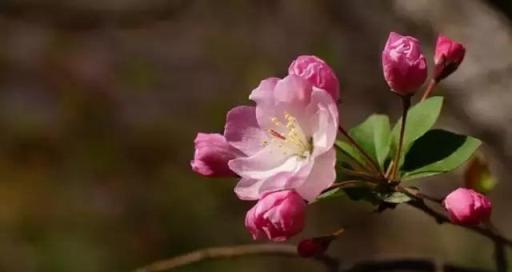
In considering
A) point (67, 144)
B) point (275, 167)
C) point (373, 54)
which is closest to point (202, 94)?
point (67, 144)

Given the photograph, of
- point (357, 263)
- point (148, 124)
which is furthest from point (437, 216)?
point (148, 124)

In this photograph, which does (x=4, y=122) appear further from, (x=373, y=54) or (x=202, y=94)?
(x=373, y=54)

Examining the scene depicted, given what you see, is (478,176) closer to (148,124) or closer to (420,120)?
(420,120)

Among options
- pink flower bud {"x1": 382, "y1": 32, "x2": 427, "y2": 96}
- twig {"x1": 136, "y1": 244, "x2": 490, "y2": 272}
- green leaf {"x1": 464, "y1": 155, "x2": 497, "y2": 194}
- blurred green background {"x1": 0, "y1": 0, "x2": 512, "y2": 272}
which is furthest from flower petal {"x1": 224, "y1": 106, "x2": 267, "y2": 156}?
blurred green background {"x1": 0, "y1": 0, "x2": 512, "y2": 272}

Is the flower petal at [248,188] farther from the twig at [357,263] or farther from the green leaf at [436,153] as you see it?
the twig at [357,263]

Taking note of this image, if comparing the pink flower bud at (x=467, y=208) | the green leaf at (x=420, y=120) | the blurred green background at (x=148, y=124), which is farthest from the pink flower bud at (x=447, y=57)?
the blurred green background at (x=148, y=124)

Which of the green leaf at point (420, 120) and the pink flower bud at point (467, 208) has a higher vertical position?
the green leaf at point (420, 120)
